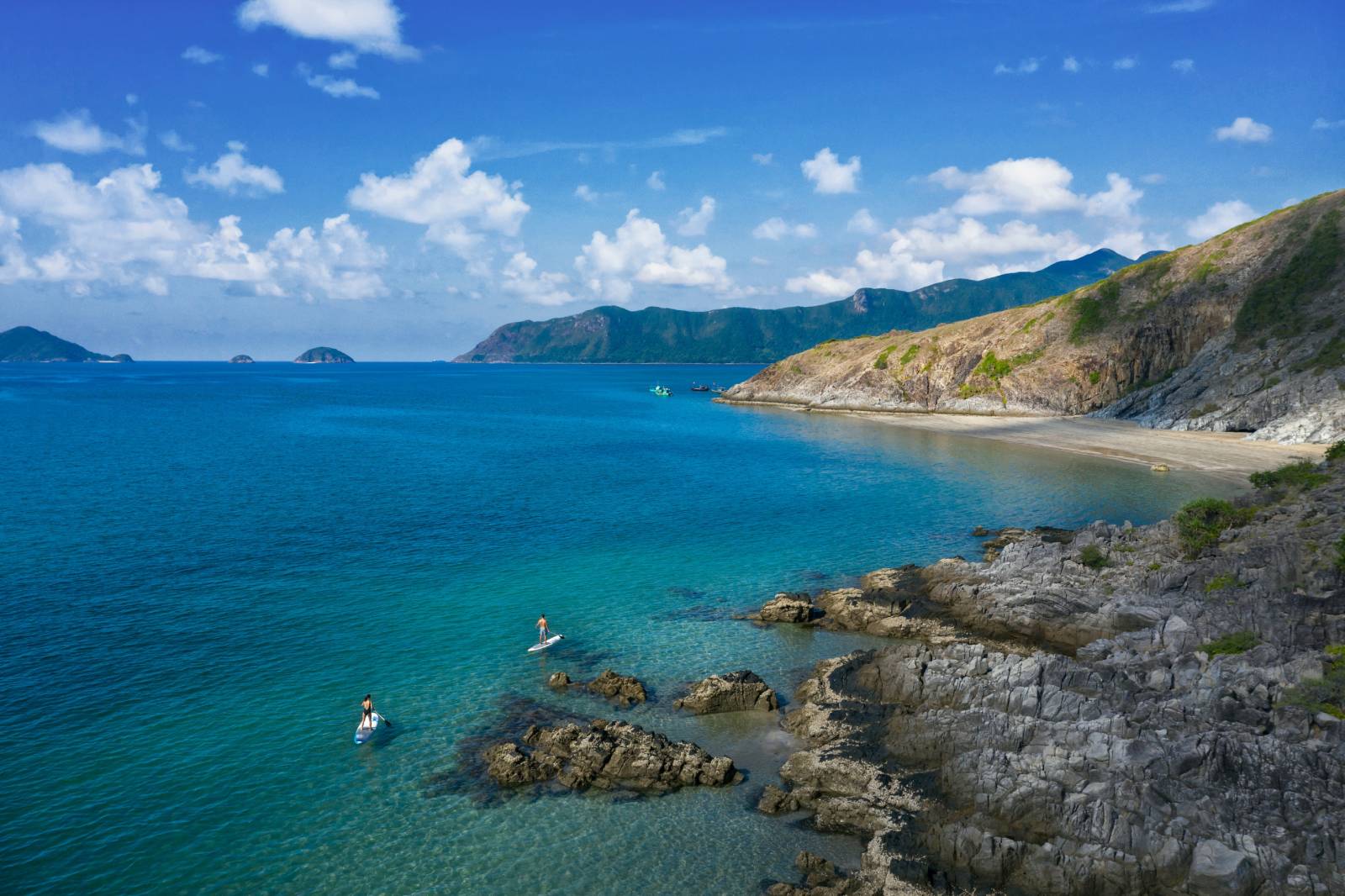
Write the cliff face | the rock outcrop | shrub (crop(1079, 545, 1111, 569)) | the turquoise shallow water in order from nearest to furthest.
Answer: the rock outcrop → the turquoise shallow water → shrub (crop(1079, 545, 1111, 569)) → the cliff face

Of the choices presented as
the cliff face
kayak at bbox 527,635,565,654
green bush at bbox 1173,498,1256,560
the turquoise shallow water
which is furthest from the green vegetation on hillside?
kayak at bbox 527,635,565,654

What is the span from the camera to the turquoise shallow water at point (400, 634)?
2262 centimetres

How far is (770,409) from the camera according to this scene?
175125 mm

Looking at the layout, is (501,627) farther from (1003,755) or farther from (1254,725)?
(1254,725)

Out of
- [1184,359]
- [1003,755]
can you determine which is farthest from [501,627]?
[1184,359]

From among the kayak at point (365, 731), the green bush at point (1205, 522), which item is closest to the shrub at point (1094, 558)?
the green bush at point (1205, 522)

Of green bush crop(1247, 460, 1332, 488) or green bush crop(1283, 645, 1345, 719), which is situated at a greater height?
green bush crop(1247, 460, 1332, 488)

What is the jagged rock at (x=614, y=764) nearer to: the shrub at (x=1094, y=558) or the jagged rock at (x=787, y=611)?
the jagged rock at (x=787, y=611)

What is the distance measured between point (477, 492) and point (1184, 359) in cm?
11488

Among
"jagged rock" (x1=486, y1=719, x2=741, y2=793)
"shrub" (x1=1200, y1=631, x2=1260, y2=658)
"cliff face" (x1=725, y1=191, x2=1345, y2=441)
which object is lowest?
"jagged rock" (x1=486, y1=719, x2=741, y2=793)

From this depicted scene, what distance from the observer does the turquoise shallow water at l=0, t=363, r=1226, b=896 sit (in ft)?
74.2

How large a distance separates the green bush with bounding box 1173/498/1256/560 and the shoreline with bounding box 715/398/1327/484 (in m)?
34.0

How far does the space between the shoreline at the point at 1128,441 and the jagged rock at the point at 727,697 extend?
216ft

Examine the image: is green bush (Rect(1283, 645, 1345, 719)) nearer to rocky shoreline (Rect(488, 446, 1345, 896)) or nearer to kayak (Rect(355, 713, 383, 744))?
rocky shoreline (Rect(488, 446, 1345, 896))
